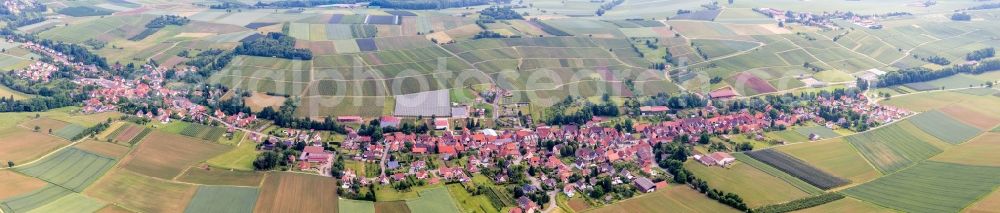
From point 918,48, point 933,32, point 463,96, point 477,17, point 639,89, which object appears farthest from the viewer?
point 477,17

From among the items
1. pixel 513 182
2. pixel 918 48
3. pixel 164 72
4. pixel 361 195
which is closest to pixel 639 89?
pixel 513 182

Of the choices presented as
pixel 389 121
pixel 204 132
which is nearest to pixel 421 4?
pixel 389 121

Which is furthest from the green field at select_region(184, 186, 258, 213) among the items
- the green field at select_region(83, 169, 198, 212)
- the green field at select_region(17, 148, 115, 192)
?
the green field at select_region(17, 148, 115, 192)

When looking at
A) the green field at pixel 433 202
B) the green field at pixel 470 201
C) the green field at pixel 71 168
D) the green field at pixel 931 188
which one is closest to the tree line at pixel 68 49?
the green field at pixel 71 168

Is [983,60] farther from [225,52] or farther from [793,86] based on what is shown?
[225,52]

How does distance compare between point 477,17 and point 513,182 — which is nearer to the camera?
point 513,182

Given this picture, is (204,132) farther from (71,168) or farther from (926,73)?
(926,73)

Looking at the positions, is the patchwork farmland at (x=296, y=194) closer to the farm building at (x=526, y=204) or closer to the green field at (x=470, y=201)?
the green field at (x=470, y=201)
